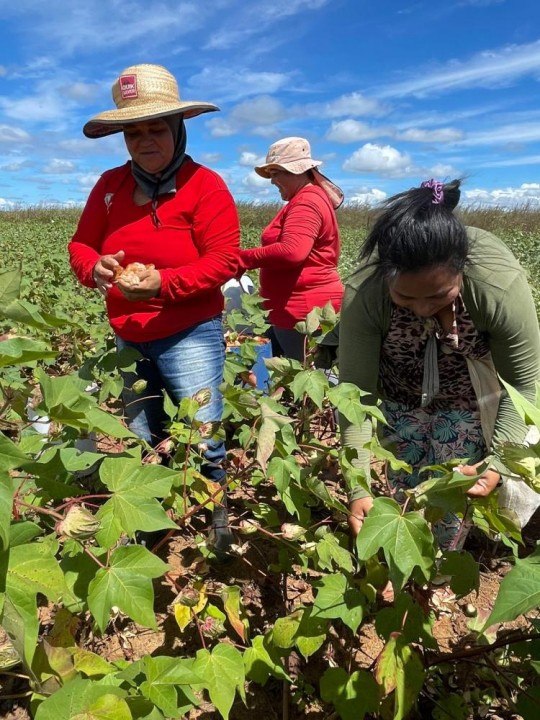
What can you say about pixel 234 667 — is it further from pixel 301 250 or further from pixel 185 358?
pixel 301 250

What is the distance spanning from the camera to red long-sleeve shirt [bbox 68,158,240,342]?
6.38 feet

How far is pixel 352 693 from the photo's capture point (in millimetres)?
1289

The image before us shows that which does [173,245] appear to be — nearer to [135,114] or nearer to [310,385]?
[135,114]

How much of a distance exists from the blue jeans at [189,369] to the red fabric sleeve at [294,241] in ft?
2.24

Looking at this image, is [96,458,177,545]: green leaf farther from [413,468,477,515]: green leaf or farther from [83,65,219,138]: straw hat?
[83,65,219,138]: straw hat

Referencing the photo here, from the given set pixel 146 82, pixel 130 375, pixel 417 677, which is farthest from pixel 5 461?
pixel 146 82

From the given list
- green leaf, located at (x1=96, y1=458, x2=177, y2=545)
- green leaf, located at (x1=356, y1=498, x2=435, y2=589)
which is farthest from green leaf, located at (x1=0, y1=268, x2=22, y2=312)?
green leaf, located at (x1=356, y1=498, x2=435, y2=589)

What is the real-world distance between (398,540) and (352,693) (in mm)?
464

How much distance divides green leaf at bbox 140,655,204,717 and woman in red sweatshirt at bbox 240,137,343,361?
192 cm

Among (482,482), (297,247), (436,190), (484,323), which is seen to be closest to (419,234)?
(436,190)

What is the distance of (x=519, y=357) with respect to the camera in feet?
5.64

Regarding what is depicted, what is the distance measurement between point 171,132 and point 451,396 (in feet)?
4.39

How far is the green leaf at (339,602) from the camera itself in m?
1.25

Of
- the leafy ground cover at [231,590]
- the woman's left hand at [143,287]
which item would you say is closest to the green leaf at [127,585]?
the leafy ground cover at [231,590]
